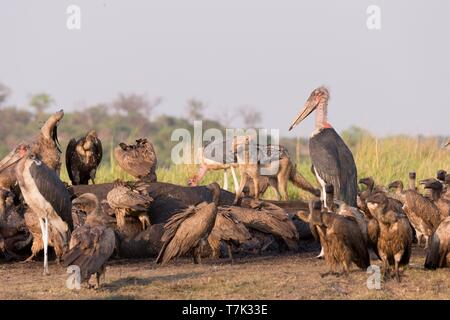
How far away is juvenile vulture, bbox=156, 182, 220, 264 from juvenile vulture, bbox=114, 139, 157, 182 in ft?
11.1

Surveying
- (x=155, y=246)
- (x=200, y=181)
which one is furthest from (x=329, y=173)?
(x=200, y=181)

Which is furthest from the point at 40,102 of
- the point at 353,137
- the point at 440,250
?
the point at 440,250

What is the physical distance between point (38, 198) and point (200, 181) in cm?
785

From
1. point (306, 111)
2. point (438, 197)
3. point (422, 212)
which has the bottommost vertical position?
point (422, 212)

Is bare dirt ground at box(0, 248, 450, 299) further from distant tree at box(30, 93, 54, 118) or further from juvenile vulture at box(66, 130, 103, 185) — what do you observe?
distant tree at box(30, 93, 54, 118)

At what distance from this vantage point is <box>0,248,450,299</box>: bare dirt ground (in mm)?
10266

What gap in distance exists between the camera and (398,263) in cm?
1132

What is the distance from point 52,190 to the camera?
40.1 ft

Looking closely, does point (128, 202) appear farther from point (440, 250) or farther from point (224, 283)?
point (440, 250)

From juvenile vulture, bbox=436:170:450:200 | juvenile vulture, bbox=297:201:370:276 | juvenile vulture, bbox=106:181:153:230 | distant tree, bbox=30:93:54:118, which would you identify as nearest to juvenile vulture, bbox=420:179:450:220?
juvenile vulture, bbox=436:170:450:200

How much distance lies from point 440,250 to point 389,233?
918mm
